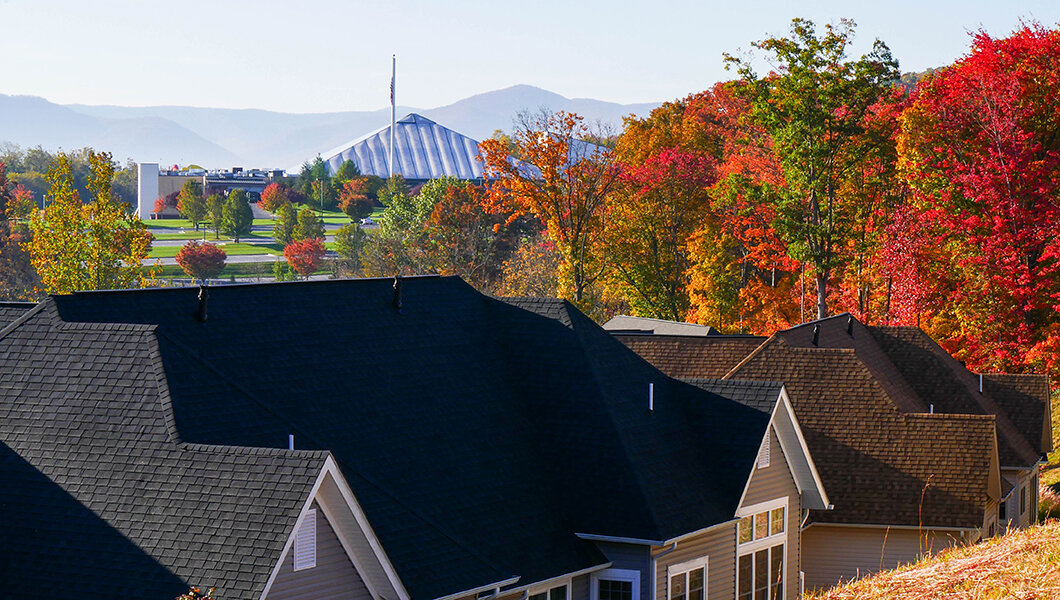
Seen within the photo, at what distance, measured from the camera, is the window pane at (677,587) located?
67.6 ft

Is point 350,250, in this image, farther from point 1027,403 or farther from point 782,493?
point 782,493

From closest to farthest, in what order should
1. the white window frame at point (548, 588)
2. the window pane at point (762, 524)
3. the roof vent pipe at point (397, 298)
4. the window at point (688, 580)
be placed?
the white window frame at point (548, 588)
the window at point (688, 580)
the roof vent pipe at point (397, 298)
the window pane at point (762, 524)

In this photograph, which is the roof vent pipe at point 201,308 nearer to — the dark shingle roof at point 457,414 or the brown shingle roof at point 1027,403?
the dark shingle roof at point 457,414

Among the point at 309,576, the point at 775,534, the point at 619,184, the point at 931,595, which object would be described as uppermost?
the point at 619,184

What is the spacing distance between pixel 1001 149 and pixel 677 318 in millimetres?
24045

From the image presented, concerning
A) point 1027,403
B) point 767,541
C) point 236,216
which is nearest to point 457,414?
point 767,541

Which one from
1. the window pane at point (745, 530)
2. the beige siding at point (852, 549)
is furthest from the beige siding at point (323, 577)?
the beige siding at point (852, 549)

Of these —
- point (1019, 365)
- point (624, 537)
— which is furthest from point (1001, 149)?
point (624, 537)

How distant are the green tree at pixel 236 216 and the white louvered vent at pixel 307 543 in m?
136

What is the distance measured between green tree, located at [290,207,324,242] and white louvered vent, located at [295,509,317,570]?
114342 mm

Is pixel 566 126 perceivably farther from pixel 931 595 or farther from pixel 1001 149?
pixel 931 595

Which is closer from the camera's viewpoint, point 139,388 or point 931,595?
point 931,595

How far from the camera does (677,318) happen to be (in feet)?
215

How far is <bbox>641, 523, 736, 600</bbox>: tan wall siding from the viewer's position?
20188mm
